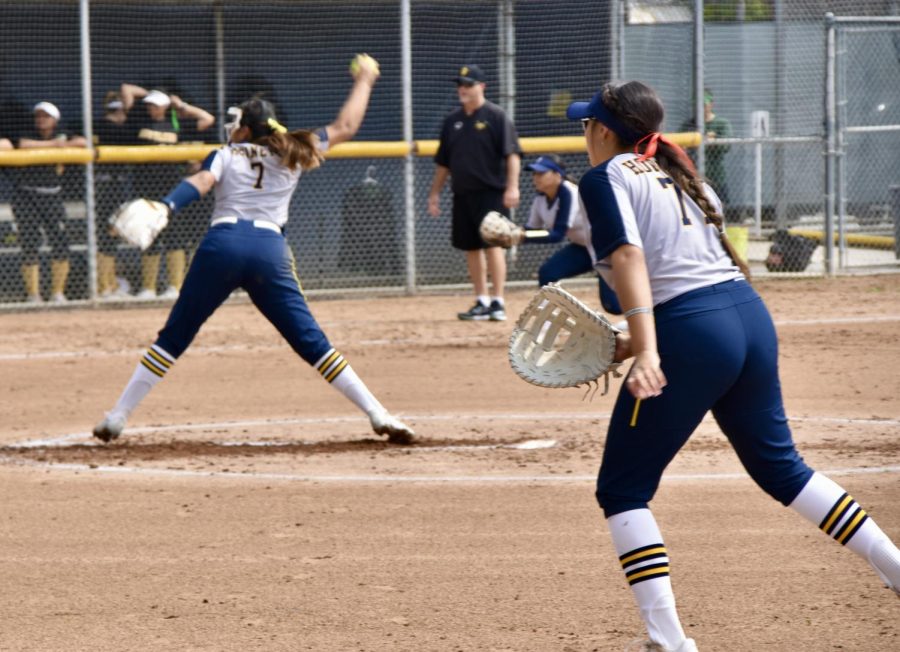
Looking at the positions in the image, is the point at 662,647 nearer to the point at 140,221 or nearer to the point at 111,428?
the point at 140,221

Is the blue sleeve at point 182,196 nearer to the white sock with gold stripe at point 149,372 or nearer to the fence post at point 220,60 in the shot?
the white sock with gold stripe at point 149,372

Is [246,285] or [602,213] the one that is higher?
[602,213]

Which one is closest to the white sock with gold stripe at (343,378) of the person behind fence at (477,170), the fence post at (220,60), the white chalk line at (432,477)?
the white chalk line at (432,477)

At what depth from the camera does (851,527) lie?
449 cm

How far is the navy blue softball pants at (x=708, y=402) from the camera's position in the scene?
4.29m

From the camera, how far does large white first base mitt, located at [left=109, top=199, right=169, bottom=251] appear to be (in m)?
7.64

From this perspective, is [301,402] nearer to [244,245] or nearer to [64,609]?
[244,245]

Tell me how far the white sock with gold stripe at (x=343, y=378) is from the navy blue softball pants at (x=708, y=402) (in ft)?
12.8

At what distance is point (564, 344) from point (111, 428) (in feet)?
14.5

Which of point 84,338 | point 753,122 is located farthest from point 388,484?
point 753,122

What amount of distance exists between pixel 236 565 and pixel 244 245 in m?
2.59

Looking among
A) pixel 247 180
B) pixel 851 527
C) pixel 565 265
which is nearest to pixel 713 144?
pixel 565 265

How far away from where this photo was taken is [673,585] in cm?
548

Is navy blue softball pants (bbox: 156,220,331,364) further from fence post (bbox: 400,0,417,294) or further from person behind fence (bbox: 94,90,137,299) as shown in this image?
fence post (bbox: 400,0,417,294)
